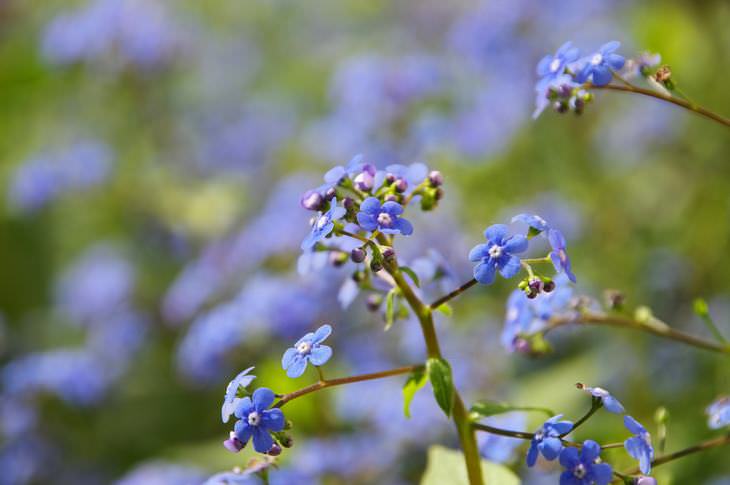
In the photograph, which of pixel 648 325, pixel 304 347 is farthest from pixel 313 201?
pixel 648 325

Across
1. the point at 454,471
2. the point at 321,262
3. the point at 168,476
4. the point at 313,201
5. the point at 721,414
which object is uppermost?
the point at 168,476

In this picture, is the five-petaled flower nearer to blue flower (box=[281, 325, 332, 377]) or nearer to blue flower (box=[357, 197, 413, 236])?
blue flower (box=[281, 325, 332, 377])

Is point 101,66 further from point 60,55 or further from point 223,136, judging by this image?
point 223,136

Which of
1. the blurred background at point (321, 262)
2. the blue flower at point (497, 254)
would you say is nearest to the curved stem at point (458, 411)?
the blue flower at point (497, 254)

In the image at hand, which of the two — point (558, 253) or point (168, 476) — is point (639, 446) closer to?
point (558, 253)

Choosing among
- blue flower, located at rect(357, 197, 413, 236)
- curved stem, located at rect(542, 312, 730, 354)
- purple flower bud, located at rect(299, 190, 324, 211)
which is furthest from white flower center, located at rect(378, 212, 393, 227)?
curved stem, located at rect(542, 312, 730, 354)

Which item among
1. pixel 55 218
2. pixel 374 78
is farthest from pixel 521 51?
pixel 55 218

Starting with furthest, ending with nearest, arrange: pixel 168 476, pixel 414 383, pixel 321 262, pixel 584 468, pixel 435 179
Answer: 1. pixel 168 476
2. pixel 321 262
3. pixel 435 179
4. pixel 414 383
5. pixel 584 468
